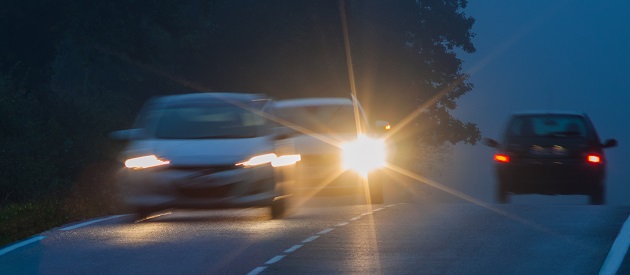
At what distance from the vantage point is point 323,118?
23.9m

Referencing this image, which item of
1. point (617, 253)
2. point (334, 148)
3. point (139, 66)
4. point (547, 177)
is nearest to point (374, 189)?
point (334, 148)

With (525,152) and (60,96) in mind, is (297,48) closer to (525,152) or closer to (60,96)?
(60,96)

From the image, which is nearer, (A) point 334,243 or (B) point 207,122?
(A) point 334,243

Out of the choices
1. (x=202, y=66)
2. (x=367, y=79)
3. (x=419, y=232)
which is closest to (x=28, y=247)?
(x=419, y=232)

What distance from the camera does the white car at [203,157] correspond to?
1658 centimetres

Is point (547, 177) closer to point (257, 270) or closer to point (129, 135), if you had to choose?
point (129, 135)

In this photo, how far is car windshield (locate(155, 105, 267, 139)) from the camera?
17.6m

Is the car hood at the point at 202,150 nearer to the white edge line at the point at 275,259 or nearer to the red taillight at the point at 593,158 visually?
the white edge line at the point at 275,259

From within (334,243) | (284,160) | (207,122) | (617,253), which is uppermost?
(207,122)

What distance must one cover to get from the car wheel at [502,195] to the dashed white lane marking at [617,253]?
7658mm

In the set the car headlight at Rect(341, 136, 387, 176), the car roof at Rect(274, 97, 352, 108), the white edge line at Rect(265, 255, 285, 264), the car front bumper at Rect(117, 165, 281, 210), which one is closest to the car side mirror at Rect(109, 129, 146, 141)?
the car front bumper at Rect(117, 165, 281, 210)

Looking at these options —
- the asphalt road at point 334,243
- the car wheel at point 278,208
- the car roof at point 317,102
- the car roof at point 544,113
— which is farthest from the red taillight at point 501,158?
the car wheel at point 278,208

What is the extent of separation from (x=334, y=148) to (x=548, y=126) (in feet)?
12.9

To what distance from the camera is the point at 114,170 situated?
3095 cm
